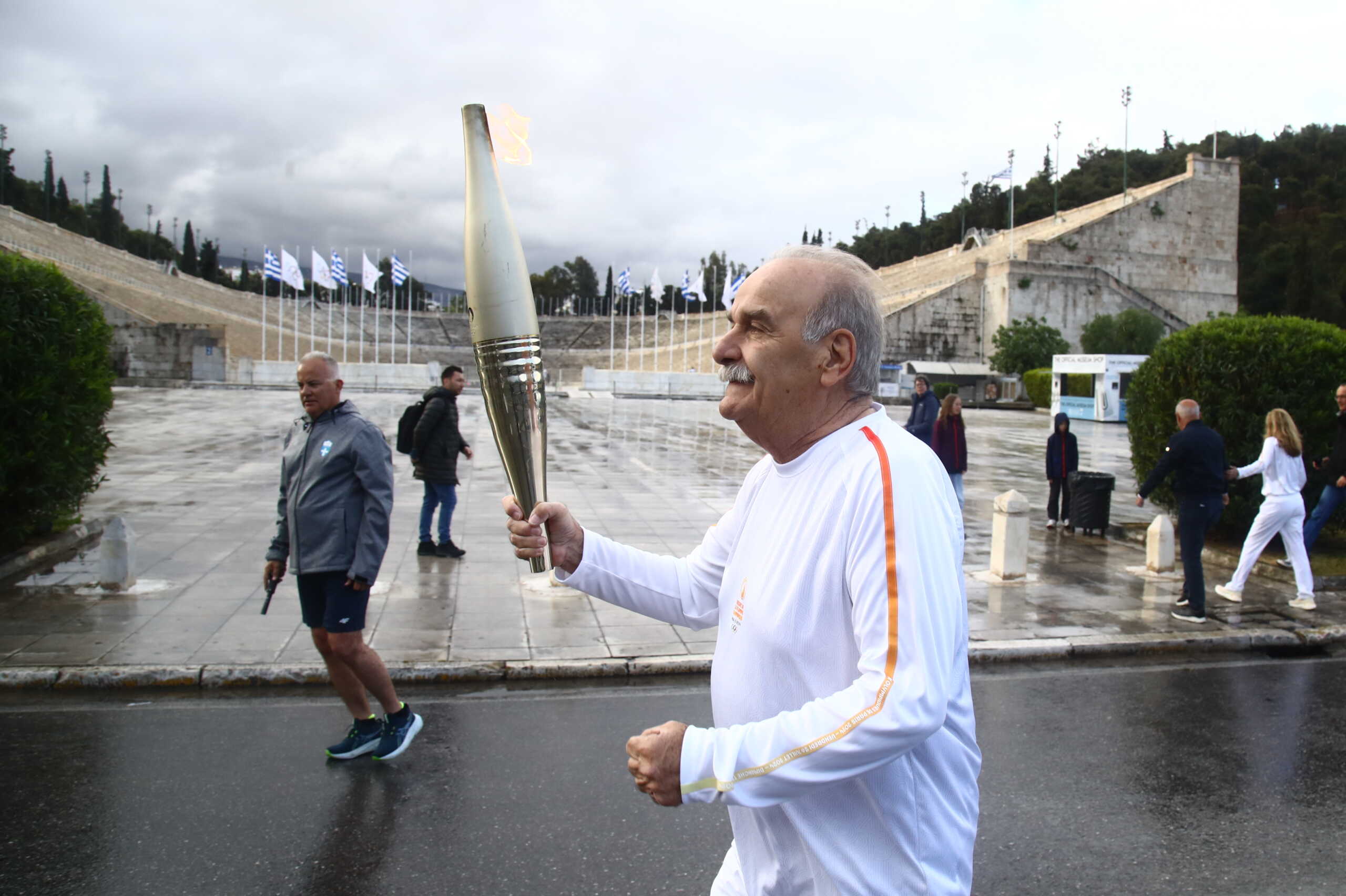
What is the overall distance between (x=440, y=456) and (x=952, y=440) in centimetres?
591

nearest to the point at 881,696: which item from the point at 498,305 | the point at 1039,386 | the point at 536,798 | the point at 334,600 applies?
the point at 498,305

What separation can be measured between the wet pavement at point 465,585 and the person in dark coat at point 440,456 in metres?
0.28

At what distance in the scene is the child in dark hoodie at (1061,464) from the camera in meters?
12.0

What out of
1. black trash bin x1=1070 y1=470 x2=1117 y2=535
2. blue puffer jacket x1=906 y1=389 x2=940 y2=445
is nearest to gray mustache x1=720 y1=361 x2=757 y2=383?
blue puffer jacket x1=906 y1=389 x2=940 y2=445

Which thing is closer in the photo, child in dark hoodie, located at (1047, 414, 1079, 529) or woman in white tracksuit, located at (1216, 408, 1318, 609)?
woman in white tracksuit, located at (1216, 408, 1318, 609)

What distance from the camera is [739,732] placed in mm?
1457

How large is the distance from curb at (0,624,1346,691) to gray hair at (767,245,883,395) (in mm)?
3832

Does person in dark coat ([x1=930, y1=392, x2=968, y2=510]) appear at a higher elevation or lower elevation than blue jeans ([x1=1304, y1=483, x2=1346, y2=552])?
higher

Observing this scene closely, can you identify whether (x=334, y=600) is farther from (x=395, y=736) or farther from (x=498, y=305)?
(x=498, y=305)

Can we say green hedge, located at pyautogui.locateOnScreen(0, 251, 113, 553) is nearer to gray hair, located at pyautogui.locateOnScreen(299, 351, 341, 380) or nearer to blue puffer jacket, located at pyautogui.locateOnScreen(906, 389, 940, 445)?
gray hair, located at pyautogui.locateOnScreen(299, 351, 341, 380)

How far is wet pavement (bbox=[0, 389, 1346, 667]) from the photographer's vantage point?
21.7ft

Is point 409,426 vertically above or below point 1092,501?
above

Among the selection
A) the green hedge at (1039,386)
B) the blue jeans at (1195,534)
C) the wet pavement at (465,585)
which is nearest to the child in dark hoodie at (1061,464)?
the wet pavement at (465,585)

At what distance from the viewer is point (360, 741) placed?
477cm
